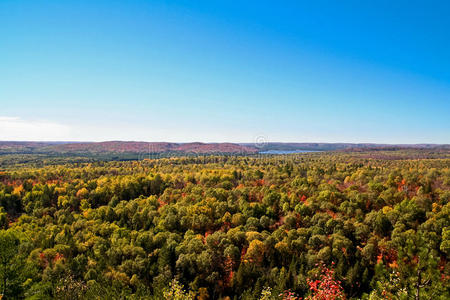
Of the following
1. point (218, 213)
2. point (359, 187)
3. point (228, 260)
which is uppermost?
point (359, 187)

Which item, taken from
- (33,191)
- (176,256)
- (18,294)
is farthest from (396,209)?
(33,191)

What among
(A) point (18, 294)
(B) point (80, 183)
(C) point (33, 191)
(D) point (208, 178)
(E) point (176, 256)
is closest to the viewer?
(A) point (18, 294)

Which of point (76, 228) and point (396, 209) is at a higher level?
point (396, 209)

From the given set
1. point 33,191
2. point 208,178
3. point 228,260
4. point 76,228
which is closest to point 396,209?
point 228,260

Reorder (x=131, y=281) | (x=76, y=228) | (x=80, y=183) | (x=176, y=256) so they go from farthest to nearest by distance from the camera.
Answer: (x=80, y=183)
(x=76, y=228)
(x=176, y=256)
(x=131, y=281)

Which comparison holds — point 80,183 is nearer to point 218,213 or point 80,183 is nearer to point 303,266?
point 218,213

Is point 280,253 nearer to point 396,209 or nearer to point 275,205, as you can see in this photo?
point 275,205

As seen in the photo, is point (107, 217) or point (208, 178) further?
point (208, 178)
